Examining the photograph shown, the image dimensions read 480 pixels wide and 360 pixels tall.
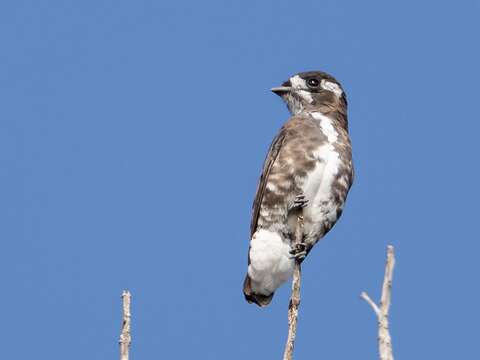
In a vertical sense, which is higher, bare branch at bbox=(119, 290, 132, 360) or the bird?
the bird

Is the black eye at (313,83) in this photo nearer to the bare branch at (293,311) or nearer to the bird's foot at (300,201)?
the bird's foot at (300,201)

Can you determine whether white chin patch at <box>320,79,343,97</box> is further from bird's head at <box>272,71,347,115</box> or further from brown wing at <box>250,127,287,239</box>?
brown wing at <box>250,127,287,239</box>

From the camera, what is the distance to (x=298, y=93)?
10.5m

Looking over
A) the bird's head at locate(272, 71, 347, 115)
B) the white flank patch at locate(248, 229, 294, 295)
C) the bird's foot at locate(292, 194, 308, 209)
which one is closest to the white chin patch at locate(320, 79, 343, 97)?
the bird's head at locate(272, 71, 347, 115)

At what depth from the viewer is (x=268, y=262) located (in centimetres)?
963

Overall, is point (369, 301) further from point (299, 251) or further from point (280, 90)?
point (280, 90)

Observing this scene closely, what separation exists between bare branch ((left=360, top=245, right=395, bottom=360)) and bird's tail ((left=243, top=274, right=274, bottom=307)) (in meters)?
5.49

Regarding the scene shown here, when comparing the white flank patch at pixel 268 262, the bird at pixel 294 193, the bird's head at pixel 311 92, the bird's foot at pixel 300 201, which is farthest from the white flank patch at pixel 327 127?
the white flank patch at pixel 268 262

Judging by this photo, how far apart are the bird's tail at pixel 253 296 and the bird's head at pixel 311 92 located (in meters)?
2.08

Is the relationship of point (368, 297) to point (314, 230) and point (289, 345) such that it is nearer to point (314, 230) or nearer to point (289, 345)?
point (289, 345)

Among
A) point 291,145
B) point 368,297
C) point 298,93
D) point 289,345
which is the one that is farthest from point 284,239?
point 368,297

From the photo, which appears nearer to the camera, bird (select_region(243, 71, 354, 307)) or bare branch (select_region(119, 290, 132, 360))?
bare branch (select_region(119, 290, 132, 360))

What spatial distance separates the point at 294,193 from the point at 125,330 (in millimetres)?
4780

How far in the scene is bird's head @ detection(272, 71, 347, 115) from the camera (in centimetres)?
1047
